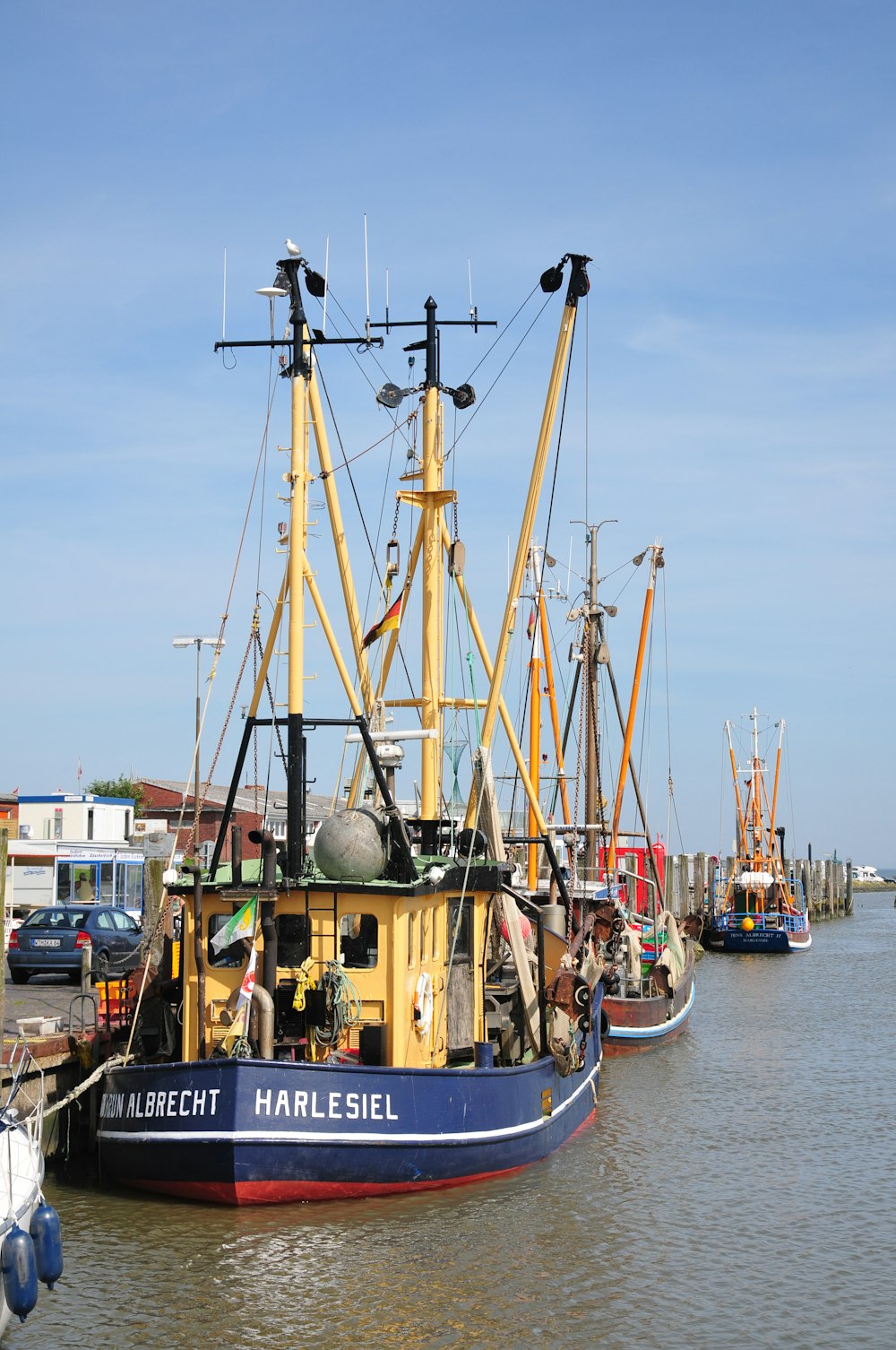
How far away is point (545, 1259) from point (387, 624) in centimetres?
846

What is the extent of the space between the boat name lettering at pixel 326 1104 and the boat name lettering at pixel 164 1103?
49 cm

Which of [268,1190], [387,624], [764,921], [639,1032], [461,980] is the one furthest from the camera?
[764,921]

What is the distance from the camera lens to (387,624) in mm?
19344

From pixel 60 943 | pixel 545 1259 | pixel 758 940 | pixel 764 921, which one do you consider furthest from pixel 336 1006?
pixel 764 921

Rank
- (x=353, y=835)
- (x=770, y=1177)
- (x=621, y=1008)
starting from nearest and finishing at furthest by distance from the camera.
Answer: (x=353, y=835)
(x=770, y=1177)
(x=621, y=1008)

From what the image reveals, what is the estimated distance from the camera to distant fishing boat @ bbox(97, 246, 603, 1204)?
13.9m

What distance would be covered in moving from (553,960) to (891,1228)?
737 centimetres

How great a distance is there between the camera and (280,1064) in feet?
44.9

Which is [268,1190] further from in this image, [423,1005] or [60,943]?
[60,943]

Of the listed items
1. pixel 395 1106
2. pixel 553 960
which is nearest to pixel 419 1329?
pixel 395 1106

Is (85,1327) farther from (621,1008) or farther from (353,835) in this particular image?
(621,1008)

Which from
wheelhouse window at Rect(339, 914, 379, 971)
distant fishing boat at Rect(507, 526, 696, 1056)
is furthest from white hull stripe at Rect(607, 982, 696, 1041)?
wheelhouse window at Rect(339, 914, 379, 971)

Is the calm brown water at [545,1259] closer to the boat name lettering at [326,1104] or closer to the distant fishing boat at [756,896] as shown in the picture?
the boat name lettering at [326,1104]

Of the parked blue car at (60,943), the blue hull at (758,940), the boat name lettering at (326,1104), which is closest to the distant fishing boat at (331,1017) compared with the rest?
the boat name lettering at (326,1104)
